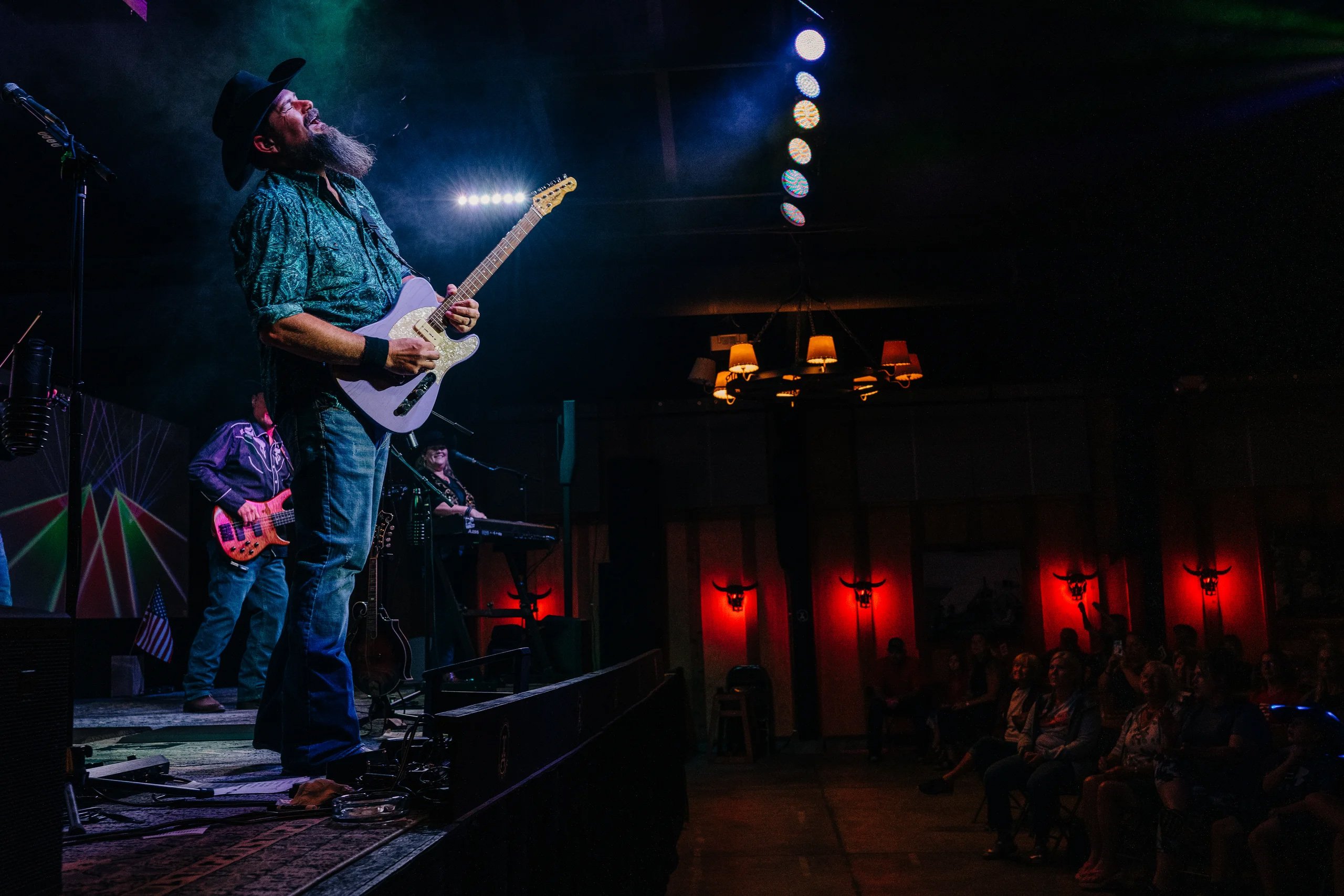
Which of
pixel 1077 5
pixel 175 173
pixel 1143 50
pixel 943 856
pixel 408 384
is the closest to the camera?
pixel 408 384

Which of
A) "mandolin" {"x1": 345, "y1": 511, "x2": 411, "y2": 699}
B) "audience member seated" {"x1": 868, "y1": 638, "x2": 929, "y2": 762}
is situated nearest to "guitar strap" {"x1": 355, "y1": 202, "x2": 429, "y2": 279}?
A: "mandolin" {"x1": 345, "y1": 511, "x2": 411, "y2": 699}

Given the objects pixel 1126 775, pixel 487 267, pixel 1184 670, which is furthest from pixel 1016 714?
pixel 487 267

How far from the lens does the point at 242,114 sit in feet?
6.28

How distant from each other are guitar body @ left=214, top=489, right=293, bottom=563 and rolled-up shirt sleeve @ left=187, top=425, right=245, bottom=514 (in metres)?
0.06

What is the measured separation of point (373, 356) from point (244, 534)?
11.5 feet

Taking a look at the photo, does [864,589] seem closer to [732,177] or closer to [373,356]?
[732,177]

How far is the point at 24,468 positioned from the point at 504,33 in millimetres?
4366

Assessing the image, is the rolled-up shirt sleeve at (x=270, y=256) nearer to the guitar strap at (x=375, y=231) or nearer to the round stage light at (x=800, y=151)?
the guitar strap at (x=375, y=231)

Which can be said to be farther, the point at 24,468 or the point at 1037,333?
the point at 1037,333

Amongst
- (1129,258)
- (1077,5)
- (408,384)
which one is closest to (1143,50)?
(1077,5)

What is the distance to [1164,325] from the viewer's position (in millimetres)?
7426

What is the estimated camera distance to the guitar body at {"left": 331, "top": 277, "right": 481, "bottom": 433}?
1.92 metres

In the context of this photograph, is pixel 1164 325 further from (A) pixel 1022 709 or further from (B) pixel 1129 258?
(A) pixel 1022 709

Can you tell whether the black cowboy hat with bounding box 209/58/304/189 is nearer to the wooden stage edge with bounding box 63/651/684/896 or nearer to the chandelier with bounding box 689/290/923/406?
the wooden stage edge with bounding box 63/651/684/896
